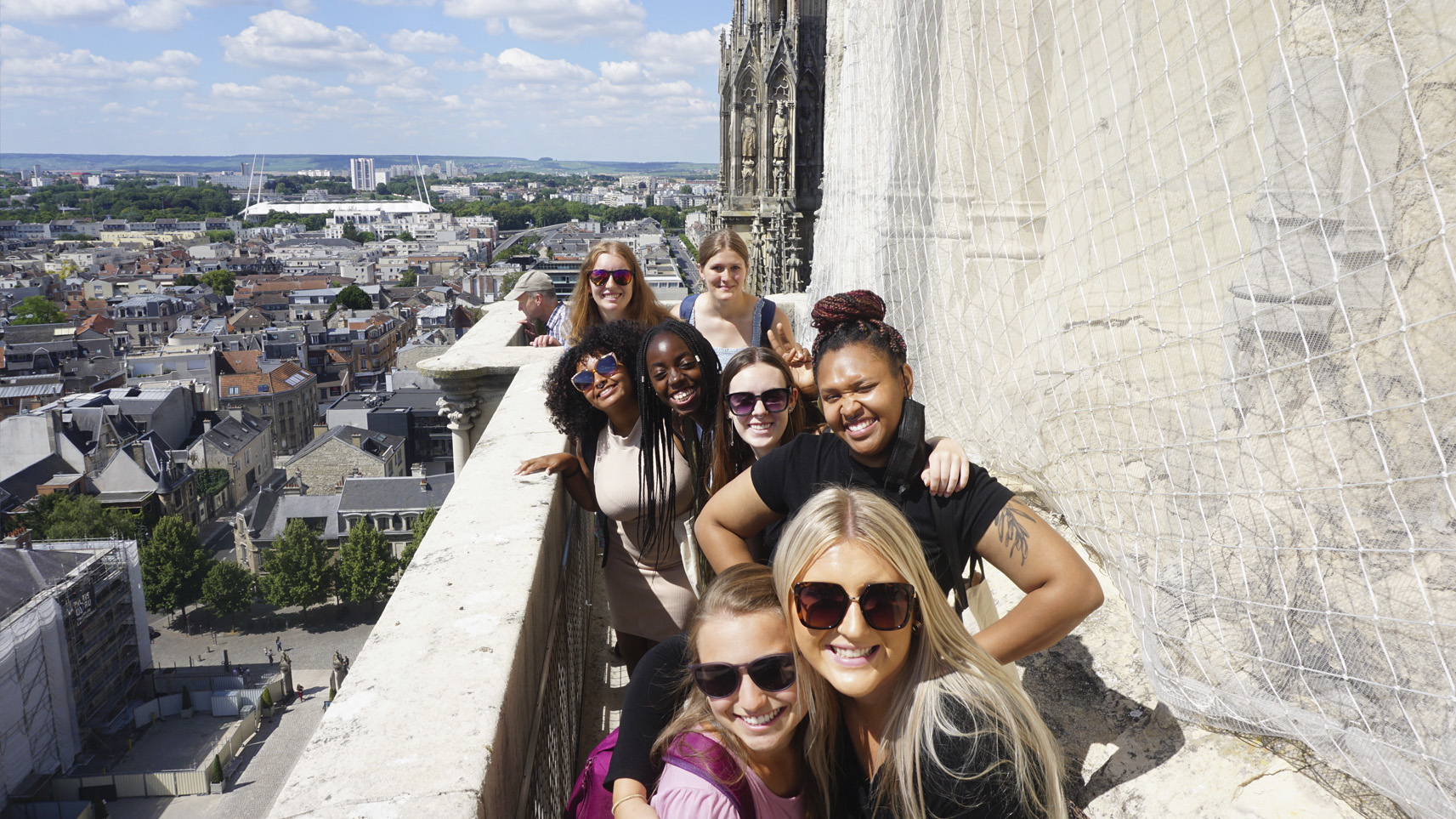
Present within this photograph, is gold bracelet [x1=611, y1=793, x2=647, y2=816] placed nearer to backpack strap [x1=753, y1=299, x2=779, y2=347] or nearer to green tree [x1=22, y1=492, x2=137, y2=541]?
backpack strap [x1=753, y1=299, x2=779, y2=347]

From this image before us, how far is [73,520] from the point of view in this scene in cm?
3734

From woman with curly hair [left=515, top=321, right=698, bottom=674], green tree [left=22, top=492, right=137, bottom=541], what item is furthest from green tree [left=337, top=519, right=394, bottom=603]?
woman with curly hair [left=515, top=321, right=698, bottom=674]

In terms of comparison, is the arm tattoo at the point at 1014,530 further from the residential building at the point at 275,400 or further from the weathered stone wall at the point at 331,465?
the residential building at the point at 275,400

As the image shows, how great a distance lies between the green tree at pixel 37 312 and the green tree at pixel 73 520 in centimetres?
4383

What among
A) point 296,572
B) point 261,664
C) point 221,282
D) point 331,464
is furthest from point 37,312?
point 261,664

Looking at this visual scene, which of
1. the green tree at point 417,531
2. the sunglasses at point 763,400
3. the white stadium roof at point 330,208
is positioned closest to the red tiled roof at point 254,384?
the green tree at point 417,531

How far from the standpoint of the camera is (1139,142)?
1953mm

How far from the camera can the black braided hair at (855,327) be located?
1955mm

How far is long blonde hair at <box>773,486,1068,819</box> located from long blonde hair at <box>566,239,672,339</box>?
6.76ft

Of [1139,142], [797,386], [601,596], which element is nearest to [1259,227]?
[1139,142]

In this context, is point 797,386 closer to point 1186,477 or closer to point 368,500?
point 1186,477

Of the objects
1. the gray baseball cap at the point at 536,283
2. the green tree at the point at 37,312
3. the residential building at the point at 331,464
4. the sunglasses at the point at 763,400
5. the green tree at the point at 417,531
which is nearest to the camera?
the sunglasses at the point at 763,400

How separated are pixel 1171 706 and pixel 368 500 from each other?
39.2m

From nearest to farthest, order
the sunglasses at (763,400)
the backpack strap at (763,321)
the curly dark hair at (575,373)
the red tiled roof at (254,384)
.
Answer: the sunglasses at (763,400)
the curly dark hair at (575,373)
the backpack strap at (763,321)
the red tiled roof at (254,384)
